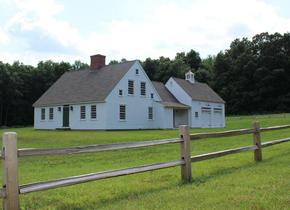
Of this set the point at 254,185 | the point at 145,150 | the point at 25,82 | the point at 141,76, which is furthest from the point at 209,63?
the point at 254,185

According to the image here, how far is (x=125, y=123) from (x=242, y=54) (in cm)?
5259

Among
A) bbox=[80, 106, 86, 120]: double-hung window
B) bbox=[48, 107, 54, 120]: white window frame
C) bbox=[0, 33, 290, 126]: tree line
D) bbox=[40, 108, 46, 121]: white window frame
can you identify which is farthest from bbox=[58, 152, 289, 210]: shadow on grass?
bbox=[0, 33, 290, 126]: tree line

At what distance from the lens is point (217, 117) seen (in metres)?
51.0

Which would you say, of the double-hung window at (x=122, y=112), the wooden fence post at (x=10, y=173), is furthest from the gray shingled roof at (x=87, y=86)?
the wooden fence post at (x=10, y=173)

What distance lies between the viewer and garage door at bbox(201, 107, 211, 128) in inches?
1910

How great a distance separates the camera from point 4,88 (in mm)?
64750

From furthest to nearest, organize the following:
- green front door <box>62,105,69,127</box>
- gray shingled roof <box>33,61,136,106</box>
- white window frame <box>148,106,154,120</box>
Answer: white window frame <box>148,106,154,120</box> → green front door <box>62,105,69,127</box> → gray shingled roof <box>33,61,136,106</box>

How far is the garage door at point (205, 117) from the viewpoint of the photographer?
4852 centimetres

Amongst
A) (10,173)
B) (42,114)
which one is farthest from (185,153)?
(42,114)

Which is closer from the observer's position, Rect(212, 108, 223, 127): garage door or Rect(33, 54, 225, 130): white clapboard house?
Rect(33, 54, 225, 130): white clapboard house

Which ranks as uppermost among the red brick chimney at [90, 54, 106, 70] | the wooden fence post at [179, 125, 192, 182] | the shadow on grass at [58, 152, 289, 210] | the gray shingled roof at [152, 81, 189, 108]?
the red brick chimney at [90, 54, 106, 70]

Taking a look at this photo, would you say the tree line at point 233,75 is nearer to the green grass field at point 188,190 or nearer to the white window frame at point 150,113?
the white window frame at point 150,113

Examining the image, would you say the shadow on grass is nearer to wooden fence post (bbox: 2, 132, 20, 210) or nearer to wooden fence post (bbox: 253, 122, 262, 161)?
wooden fence post (bbox: 253, 122, 262, 161)

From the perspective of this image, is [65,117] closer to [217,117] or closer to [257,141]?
[217,117]
